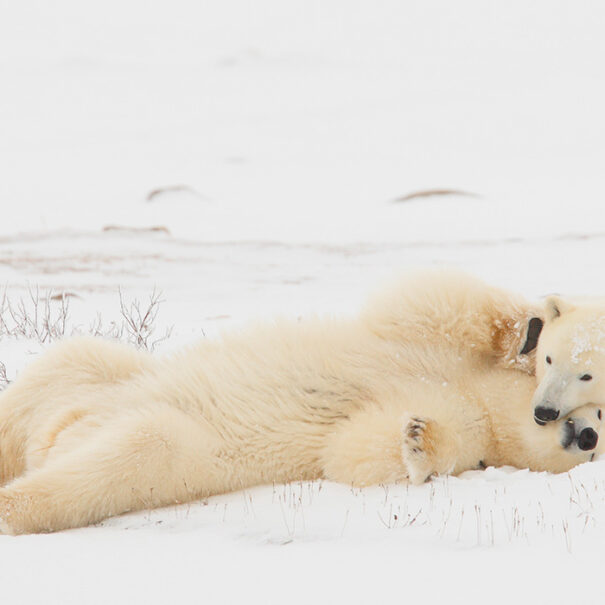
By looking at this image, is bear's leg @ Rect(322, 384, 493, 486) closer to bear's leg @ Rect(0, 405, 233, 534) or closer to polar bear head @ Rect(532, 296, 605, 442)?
polar bear head @ Rect(532, 296, 605, 442)

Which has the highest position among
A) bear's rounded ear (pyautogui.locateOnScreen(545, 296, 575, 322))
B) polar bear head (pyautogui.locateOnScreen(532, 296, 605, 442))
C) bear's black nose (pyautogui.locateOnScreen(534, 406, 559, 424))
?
bear's rounded ear (pyautogui.locateOnScreen(545, 296, 575, 322))

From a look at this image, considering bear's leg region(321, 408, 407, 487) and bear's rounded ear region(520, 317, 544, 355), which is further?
bear's rounded ear region(520, 317, 544, 355)

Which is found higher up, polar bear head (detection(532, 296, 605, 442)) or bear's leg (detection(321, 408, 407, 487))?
polar bear head (detection(532, 296, 605, 442))

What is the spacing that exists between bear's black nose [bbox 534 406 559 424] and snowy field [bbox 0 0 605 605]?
1.05 feet

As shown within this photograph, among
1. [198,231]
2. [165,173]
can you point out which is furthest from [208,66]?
[198,231]

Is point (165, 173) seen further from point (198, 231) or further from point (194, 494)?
point (194, 494)

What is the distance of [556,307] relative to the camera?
13.7 feet

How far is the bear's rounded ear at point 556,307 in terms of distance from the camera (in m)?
4.15

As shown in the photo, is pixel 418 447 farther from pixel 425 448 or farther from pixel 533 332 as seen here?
pixel 533 332

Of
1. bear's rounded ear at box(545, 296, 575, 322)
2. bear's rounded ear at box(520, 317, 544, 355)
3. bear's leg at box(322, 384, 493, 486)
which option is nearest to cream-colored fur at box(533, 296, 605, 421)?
bear's rounded ear at box(545, 296, 575, 322)

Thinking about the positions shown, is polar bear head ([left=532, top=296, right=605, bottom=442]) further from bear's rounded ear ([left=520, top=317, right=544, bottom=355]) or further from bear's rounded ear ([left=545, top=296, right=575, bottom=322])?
bear's rounded ear ([left=520, top=317, right=544, bottom=355])

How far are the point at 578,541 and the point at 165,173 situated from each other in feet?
114

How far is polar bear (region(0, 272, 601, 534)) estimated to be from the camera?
3967 mm

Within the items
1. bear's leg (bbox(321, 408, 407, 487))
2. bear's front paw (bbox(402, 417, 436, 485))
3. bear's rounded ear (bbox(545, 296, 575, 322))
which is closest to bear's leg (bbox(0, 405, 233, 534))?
bear's leg (bbox(321, 408, 407, 487))
